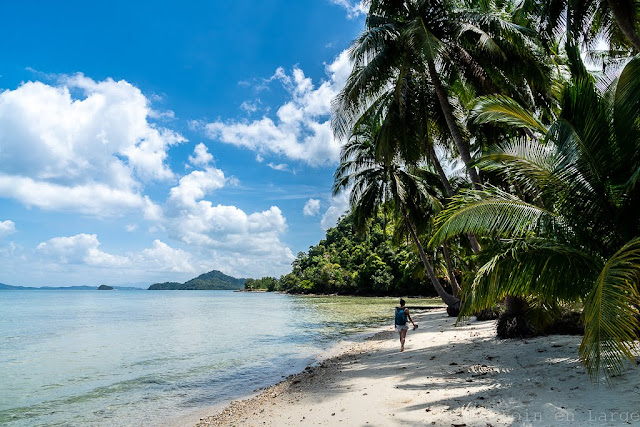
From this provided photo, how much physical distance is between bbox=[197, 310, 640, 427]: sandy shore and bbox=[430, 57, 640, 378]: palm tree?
0.78 metres

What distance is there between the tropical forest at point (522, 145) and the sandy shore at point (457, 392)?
56 centimetres

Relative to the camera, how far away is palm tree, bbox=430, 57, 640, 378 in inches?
212

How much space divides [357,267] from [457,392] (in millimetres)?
70061

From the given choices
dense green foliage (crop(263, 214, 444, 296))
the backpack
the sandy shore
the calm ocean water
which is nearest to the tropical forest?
the sandy shore

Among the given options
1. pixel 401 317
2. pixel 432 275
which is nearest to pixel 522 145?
pixel 401 317

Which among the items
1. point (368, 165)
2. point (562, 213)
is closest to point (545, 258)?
point (562, 213)

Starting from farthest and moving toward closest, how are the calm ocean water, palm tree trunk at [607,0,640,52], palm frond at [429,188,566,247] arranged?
the calm ocean water < palm tree trunk at [607,0,640,52] < palm frond at [429,188,566,247]

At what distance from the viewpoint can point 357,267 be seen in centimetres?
7519

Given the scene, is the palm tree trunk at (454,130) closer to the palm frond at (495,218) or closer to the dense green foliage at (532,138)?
the dense green foliage at (532,138)

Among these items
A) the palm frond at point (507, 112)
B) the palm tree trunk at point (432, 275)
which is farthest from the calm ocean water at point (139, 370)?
the palm frond at point (507, 112)

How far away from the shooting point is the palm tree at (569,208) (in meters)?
5.38

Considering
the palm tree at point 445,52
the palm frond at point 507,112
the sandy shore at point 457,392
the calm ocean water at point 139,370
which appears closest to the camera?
the sandy shore at point 457,392

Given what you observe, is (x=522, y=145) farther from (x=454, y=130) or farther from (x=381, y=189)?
(x=381, y=189)

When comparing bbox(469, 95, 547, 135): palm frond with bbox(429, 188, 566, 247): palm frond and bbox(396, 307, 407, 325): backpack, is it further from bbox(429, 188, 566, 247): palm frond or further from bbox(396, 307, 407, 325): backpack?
bbox(396, 307, 407, 325): backpack
